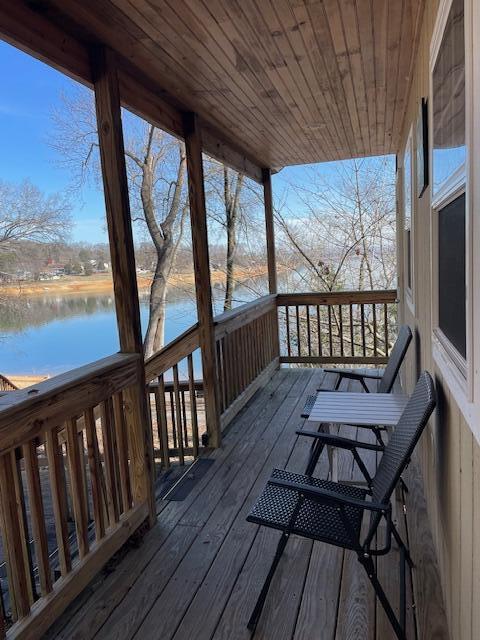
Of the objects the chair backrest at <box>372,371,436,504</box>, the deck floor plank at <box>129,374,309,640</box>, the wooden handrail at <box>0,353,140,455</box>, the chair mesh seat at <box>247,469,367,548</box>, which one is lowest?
the deck floor plank at <box>129,374,309,640</box>

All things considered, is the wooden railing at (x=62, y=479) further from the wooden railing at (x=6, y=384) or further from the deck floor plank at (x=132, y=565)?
the wooden railing at (x=6, y=384)

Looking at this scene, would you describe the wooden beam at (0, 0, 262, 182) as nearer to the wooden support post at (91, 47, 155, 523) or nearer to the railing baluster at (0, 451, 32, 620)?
the wooden support post at (91, 47, 155, 523)

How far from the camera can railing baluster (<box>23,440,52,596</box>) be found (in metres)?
1.75

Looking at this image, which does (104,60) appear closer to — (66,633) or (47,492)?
(66,633)

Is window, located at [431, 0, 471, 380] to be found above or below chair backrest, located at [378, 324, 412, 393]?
above

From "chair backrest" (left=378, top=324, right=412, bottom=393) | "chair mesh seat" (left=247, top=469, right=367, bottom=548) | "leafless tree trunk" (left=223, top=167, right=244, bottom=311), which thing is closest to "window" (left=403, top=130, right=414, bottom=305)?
"chair backrest" (left=378, top=324, right=412, bottom=393)

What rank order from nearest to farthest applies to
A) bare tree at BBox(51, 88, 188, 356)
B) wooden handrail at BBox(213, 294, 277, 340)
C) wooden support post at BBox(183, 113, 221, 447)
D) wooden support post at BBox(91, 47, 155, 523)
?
wooden support post at BBox(91, 47, 155, 523)
wooden support post at BBox(183, 113, 221, 447)
wooden handrail at BBox(213, 294, 277, 340)
bare tree at BBox(51, 88, 188, 356)

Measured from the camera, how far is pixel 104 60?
223 cm

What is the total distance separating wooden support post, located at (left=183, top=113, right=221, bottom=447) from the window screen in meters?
2.07

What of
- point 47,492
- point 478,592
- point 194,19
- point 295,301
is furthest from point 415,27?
point 47,492

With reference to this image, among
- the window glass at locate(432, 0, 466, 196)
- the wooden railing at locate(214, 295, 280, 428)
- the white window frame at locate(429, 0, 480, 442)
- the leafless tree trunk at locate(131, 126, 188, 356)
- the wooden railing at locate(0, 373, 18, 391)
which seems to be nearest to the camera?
the white window frame at locate(429, 0, 480, 442)

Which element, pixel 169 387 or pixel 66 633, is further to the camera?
pixel 169 387

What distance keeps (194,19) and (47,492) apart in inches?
152

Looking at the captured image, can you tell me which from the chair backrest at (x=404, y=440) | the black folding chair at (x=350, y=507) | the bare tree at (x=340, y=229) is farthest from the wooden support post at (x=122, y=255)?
the bare tree at (x=340, y=229)
